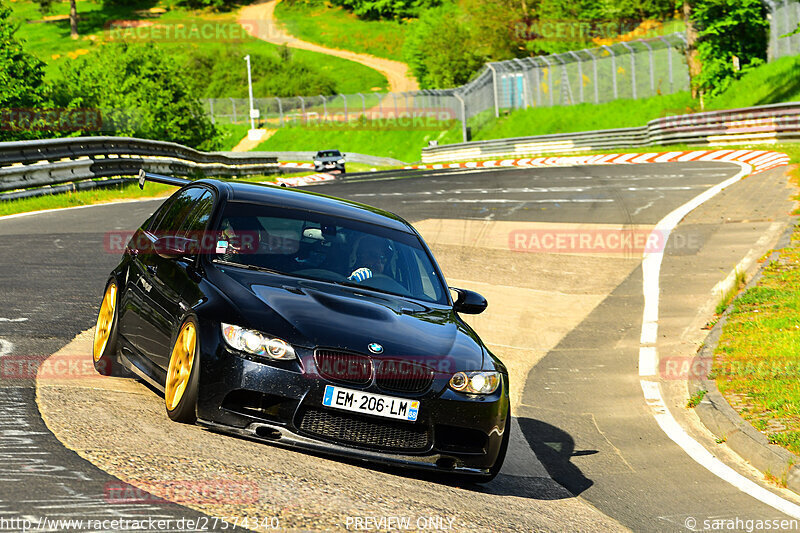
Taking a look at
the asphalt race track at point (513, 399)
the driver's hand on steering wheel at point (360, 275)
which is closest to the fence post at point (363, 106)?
the asphalt race track at point (513, 399)

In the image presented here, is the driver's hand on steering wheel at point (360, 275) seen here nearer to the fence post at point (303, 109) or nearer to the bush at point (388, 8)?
the fence post at point (303, 109)

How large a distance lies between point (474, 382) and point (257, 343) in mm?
1334

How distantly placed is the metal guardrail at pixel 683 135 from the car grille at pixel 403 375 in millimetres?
30232

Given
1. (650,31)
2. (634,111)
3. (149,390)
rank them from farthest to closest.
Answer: (650,31) < (634,111) < (149,390)

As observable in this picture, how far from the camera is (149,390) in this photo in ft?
23.0

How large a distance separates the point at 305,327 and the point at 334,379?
1.23ft

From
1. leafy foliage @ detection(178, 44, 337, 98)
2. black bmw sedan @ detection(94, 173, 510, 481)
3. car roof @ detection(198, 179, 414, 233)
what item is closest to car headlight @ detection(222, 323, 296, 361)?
black bmw sedan @ detection(94, 173, 510, 481)

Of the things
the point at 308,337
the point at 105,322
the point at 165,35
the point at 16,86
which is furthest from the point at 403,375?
the point at 165,35

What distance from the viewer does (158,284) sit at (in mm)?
6914

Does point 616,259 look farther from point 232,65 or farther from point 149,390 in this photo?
point 232,65

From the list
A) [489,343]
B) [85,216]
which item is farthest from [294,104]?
[489,343]

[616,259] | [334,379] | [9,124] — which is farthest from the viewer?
[9,124]

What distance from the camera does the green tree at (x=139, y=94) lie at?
1436 inches

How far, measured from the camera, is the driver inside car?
709 cm
